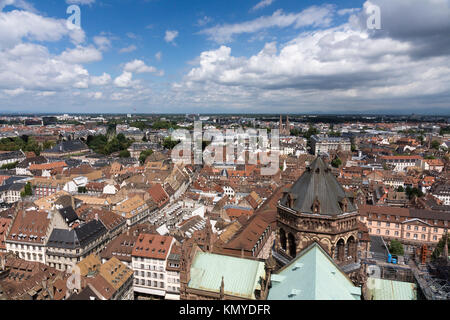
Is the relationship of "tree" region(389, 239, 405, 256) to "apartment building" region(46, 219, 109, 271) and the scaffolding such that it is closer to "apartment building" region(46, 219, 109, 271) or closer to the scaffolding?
the scaffolding

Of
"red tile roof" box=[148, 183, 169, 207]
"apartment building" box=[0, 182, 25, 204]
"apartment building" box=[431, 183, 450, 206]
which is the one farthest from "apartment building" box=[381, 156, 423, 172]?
"apartment building" box=[0, 182, 25, 204]

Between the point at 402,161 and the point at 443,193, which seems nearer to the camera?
the point at 443,193

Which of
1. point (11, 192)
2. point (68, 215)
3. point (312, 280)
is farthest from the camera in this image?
point (11, 192)

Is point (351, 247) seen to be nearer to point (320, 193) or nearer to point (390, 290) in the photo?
point (390, 290)

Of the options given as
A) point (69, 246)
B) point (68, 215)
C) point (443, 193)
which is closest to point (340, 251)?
point (69, 246)

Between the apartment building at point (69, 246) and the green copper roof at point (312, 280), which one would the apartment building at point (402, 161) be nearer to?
the green copper roof at point (312, 280)

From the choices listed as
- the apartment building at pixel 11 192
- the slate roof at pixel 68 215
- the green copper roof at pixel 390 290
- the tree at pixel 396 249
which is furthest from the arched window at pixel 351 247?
the apartment building at pixel 11 192

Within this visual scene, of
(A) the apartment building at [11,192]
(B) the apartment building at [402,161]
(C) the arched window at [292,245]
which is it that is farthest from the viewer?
(B) the apartment building at [402,161]
